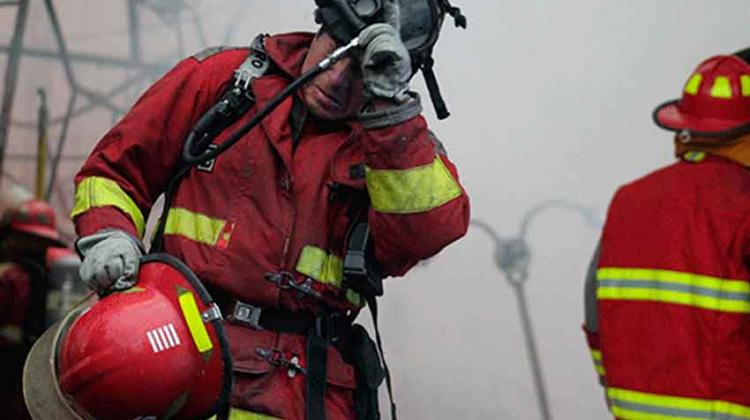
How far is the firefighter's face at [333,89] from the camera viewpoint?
69.4 inches

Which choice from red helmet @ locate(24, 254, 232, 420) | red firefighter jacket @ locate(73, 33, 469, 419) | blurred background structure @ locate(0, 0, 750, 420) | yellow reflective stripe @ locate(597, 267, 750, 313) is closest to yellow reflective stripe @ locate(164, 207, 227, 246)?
red firefighter jacket @ locate(73, 33, 469, 419)

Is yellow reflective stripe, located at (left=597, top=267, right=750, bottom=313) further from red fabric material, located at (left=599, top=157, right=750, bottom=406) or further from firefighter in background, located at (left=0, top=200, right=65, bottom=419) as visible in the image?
firefighter in background, located at (left=0, top=200, right=65, bottom=419)

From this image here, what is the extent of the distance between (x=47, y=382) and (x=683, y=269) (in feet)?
4.46

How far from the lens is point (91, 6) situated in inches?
141

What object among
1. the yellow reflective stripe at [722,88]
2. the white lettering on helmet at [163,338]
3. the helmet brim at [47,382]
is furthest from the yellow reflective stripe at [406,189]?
the yellow reflective stripe at [722,88]

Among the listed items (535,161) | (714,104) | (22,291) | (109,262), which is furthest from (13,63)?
(714,104)

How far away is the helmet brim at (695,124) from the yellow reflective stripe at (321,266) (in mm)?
1103

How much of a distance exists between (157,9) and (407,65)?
2.08 meters

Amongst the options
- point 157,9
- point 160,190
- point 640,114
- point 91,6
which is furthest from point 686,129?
point 91,6

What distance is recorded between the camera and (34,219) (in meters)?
3.66

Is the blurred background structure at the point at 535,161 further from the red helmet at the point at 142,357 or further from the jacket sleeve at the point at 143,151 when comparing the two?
the red helmet at the point at 142,357

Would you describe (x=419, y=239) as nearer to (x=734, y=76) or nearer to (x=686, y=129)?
(x=686, y=129)

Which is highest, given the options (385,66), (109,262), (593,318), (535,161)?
(385,66)

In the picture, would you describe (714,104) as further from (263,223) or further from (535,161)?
(263,223)
